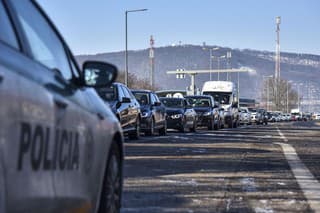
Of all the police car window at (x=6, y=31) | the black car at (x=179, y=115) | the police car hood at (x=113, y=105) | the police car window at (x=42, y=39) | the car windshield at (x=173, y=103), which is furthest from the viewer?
the car windshield at (x=173, y=103)

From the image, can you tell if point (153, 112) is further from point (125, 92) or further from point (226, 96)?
point (226, 96)

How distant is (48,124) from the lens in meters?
3.42

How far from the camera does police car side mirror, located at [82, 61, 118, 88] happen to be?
4594 mm

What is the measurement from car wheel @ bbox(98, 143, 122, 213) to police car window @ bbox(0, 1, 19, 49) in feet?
6.05

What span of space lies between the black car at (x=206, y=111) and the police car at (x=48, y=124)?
1042 inches

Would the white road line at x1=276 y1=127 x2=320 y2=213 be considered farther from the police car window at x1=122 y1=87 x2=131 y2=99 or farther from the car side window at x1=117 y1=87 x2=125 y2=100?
the police car window at x1=122 y1=87 x2=131 y2=99

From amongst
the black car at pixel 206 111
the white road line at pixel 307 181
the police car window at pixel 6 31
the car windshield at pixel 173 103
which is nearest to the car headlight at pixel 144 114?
the car windshield at pixel 173 103

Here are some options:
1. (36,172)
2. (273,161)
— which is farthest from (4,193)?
(273,161)

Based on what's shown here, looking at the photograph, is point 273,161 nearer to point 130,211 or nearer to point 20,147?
point 130,211

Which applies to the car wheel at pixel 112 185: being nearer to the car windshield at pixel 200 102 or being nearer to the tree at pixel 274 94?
the car windshield at pixel 200 102

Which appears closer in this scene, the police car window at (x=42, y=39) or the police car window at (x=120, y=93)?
the police car window at (x=42, y=39)

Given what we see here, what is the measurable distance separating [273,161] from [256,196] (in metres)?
5.00

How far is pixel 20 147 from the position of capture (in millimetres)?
2994

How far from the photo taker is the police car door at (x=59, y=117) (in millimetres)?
3500
